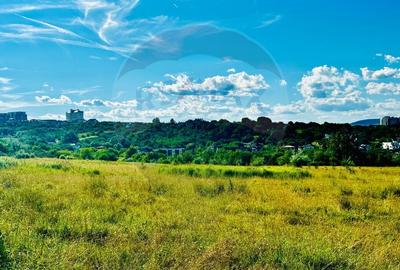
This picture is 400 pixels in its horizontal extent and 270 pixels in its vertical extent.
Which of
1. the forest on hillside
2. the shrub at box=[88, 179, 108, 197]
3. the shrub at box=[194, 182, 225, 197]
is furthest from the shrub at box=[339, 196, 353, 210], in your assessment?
the forest on hillside

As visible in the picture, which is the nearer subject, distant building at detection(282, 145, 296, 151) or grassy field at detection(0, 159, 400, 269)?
grassy field at detection(0, 159, 400, 269)

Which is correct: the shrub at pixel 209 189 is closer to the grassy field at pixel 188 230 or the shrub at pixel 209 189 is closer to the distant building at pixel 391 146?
the grassy field at pixel 188 230

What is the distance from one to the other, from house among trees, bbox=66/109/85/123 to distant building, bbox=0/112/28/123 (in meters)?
6.43

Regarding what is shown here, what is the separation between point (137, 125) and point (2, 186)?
97.0 ft

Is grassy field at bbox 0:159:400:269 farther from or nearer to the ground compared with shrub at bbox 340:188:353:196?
farther from the ground

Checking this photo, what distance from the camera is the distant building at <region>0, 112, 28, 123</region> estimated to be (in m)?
63.7

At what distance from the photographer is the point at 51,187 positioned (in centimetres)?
1549

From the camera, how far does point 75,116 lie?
67.6 m

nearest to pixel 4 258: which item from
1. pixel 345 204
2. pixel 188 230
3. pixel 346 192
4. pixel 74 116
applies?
pixel 188 230

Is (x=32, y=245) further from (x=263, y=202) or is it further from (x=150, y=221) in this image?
(x=263, y=202)

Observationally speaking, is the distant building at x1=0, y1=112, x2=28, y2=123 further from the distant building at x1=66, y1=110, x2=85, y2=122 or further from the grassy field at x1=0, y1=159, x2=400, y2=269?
the grassy field at x1=0, y1=159, x2=400, y2=269

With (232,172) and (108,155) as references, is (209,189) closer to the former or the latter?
(232,172)

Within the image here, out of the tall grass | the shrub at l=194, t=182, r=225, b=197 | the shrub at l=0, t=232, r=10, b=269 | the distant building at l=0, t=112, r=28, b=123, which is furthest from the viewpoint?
the distant building at l=0, t=112, r=28, b=123

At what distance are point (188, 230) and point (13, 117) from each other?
2560 inches
